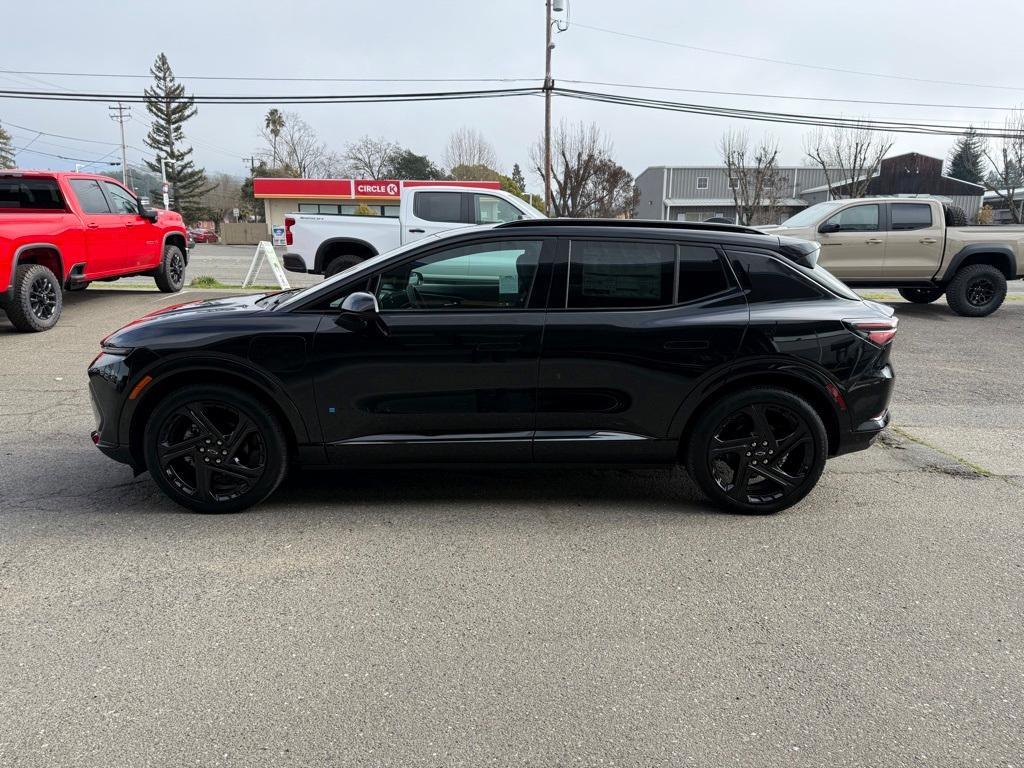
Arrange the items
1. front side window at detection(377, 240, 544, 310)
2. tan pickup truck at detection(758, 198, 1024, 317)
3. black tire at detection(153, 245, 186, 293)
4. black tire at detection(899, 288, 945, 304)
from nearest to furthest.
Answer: front side window at detection(377, 240, 544, 310), tan pickup truck at detection(758, 198, 1024, 317), black tire at detection(153, 245, 186, 293), black tire at detection(899, 288, 945, 304)

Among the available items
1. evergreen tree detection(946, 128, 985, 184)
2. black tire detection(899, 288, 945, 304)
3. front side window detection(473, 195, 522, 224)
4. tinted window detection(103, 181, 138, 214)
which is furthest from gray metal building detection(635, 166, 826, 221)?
tinted window detection(103, 181, 138, 214)

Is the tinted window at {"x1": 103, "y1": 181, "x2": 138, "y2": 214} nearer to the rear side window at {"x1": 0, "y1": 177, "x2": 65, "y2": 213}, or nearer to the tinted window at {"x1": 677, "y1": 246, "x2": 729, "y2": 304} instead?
the rear side window at {"x1": 0, "y1": 177, "x2": 65, "y2": 213}

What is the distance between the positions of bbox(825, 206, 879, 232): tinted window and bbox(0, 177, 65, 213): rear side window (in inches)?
459

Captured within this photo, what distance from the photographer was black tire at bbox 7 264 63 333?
8914 mm

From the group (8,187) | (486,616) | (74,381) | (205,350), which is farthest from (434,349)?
(8,187)

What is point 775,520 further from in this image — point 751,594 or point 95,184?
point 95,184

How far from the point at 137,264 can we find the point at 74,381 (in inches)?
195

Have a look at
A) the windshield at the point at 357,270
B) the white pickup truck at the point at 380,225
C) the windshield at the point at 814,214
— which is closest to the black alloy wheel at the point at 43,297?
the white pickup truck at the point at 380,225

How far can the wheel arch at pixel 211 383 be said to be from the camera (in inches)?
152

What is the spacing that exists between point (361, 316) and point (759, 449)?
234cm

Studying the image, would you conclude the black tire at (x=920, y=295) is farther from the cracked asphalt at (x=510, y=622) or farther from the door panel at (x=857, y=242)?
A: the cracked asphalt at (x=510, y=622)

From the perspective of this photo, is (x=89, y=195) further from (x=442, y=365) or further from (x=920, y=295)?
(x=920, y=295)

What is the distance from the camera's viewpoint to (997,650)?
2.83 metres

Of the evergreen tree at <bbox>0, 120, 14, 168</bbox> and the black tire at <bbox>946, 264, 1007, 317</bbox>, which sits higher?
the evergreen tree at <bbox>0, 120, 14, 168</bbox>
